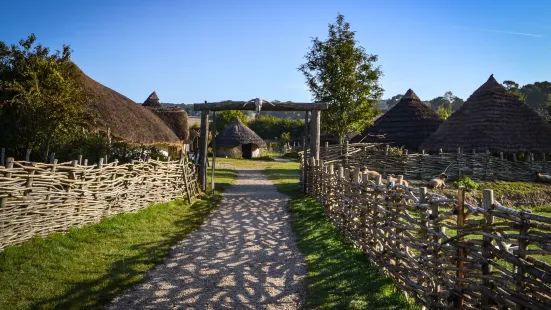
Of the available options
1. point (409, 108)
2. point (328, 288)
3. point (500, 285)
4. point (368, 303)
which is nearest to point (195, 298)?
point (328, 288)

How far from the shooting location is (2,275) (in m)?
5.78

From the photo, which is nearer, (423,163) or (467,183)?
(467,183)

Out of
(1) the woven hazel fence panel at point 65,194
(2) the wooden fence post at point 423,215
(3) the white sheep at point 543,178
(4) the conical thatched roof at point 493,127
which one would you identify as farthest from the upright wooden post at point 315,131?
(3) the white sheep at point 543,178

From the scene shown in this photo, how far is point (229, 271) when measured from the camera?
6746 millimetres

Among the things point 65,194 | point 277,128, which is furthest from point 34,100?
point 277,128

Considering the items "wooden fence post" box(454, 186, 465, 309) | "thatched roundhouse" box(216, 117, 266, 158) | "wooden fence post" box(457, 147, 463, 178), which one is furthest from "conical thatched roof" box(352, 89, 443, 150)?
"wooden fence post" box(454, 186, 465, 309)

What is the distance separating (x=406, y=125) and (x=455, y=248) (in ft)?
81.6

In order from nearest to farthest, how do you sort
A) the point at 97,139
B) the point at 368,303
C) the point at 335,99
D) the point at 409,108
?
the point at 368,303 < the point at 97,139 < the point at 335,99 < the point at 409,108

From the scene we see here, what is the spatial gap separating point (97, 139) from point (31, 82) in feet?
9.21

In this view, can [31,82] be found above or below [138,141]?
above

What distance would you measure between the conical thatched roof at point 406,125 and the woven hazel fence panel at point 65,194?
19.0m

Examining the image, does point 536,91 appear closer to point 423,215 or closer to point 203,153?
→ point 203,153

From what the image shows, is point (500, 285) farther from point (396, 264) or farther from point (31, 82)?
point (31, 82)

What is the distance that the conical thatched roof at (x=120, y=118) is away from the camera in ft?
57.2
